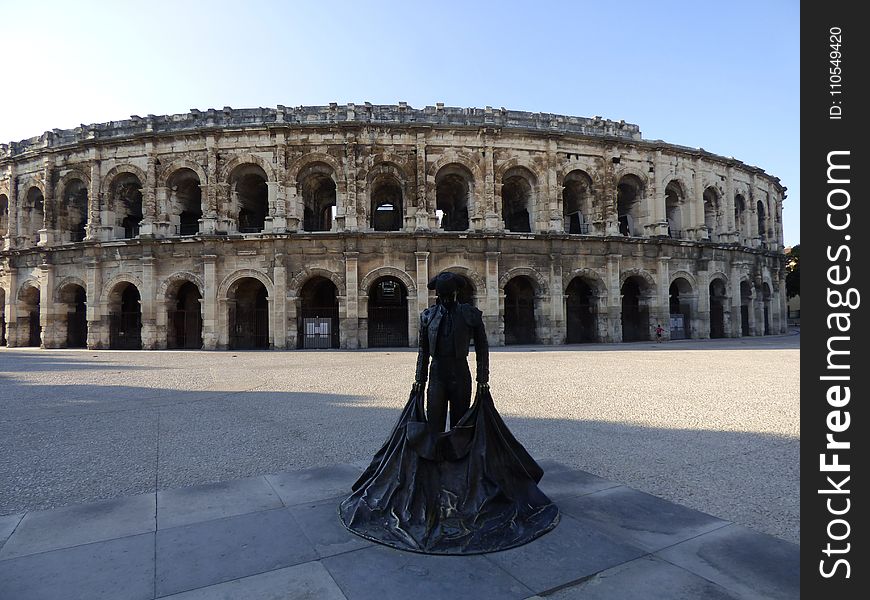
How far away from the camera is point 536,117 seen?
2275cm

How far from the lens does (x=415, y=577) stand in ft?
7.76

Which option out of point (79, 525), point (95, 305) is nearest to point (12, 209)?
point (95, 305)

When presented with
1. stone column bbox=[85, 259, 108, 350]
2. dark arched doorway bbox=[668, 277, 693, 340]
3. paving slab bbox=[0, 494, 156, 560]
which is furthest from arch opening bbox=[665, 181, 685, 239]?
stone column bbox=[85, 259, 108, 350]

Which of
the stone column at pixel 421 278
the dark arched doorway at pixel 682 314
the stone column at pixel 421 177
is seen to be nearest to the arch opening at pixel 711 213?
the dark arched doorway at pixel 682 314

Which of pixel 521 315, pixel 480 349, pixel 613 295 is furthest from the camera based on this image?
pixel 521 315

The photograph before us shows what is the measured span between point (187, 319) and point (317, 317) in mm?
7859

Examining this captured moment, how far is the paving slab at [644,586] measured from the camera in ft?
7.09

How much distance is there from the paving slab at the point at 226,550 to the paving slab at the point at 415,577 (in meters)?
0.32

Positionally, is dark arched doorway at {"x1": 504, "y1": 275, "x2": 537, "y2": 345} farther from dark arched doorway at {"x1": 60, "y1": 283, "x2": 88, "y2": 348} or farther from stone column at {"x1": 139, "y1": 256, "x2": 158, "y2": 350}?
dark arched doorway at {"x1": 60, "y1": 283, "x2": 88, "y2": 348}

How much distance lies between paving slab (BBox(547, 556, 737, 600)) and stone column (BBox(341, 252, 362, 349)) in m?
18.2

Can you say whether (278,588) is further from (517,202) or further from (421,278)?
(517,202)

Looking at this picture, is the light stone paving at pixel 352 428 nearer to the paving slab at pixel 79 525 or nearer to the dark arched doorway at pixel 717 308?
the paving slab at pixel 79 525
